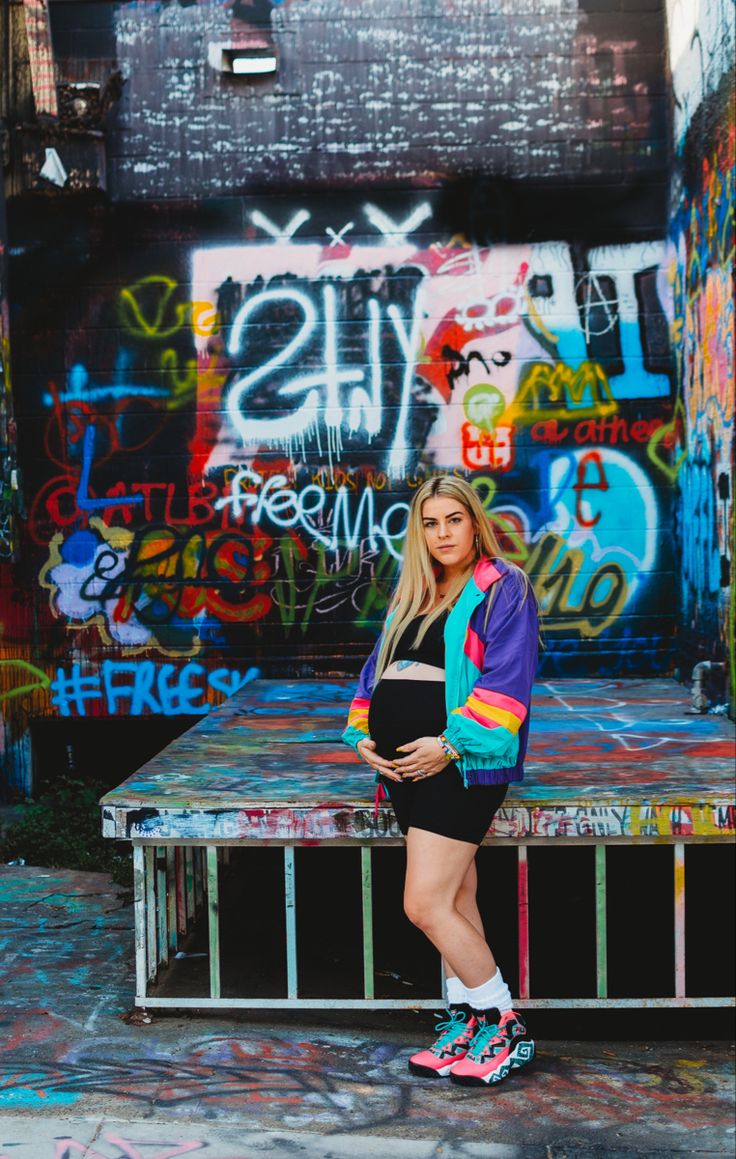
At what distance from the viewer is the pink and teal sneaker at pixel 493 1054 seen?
3.56 metres

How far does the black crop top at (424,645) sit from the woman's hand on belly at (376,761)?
10.9 inches

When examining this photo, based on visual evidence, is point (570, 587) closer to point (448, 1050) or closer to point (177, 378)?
point (177, 378)

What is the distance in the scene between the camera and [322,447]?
766 centimetres

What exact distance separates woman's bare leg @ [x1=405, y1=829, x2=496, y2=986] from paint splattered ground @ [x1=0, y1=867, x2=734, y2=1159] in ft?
1.25

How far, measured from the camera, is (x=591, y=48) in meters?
7.54

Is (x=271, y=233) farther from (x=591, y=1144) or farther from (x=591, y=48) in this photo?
(x=591, y=1144)

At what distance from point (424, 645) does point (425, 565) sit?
268mm

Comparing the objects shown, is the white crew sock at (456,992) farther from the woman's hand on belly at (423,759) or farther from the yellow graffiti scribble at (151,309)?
the yellow graffiti scribble at (151,309)

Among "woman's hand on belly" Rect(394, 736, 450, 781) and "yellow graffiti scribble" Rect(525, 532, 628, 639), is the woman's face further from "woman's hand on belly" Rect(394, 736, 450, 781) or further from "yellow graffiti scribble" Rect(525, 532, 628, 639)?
"yellow graffiti scribble" Rect(525, 532, 628, 639)

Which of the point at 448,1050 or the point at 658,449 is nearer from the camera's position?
the point at 448,1050

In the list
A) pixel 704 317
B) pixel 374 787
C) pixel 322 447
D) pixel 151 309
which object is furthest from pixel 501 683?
pixel 151 309

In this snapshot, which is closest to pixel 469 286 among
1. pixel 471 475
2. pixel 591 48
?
pixel 471 475

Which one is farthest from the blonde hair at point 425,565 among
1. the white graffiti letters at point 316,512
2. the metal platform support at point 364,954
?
the white graffiti letters at point 316,512

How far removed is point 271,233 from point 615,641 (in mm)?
3421
